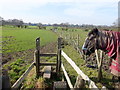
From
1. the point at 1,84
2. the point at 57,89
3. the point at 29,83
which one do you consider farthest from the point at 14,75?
the point at 57,89

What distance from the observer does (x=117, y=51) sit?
2.79 metres

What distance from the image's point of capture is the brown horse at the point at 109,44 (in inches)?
112

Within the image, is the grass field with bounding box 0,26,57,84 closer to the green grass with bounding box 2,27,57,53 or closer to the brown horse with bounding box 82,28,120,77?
the green grass with bounding box 2,27,57,53

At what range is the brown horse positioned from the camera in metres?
2.84

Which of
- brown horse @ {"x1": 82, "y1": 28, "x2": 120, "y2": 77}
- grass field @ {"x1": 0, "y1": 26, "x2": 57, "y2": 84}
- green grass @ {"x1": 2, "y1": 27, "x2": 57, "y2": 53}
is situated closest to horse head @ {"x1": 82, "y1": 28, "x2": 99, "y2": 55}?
brown horse @ {"x1": 82, "y1": 28, "x2": 120, "y2": 77}

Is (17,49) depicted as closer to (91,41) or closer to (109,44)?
(91,41)

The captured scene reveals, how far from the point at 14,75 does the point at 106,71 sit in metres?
4.43

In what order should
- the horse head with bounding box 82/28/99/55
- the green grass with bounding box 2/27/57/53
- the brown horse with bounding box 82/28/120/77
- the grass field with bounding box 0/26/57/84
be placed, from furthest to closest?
the green grass with bounding box 2/27/57/53, the grass field with bounding box 0/26/57/84, the horse head with bounding box 82/28/99/55, the brown horse with bounding box 82/28/120/77

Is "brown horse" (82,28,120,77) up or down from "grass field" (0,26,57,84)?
up

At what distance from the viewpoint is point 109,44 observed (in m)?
2.99

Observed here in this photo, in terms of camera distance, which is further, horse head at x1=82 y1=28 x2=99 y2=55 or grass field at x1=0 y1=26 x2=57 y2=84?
grass field at x1=0 y1=26 x2=57 y2=84

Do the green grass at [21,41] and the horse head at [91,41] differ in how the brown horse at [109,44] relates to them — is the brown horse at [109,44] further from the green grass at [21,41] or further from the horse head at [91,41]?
the green grass at [21,41]

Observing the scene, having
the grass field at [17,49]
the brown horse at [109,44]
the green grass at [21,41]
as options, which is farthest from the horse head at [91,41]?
the green grass at [21,41]

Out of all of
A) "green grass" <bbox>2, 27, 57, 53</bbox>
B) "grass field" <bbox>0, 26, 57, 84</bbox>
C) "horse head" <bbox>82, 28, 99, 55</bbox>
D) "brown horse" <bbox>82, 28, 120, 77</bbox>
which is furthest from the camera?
"green grass" <bbox>2, 27, 57, 53</bbox>
